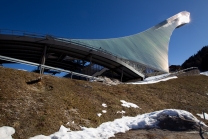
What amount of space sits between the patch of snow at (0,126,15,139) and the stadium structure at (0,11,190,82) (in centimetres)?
734

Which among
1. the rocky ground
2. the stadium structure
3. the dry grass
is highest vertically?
the stadium structure

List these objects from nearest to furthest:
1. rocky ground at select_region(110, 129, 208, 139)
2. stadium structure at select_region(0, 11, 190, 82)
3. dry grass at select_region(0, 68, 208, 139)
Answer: dry grass at select_region(0, 68, 208, 139), rocky ground at select_region(110, 129, 208, 139), stadium structure at select_region(0, 11, 190, 82)

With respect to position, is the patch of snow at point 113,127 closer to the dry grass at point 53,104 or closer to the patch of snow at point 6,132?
the dry grass at point 53,104

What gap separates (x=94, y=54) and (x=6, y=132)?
2651 cm

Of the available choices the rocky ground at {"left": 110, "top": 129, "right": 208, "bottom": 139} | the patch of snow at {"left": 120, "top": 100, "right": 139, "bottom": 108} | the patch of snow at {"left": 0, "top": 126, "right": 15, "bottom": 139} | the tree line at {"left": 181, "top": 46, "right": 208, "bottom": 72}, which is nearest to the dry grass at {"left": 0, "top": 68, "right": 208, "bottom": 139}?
the patch of snow at {"left": 0, "top": 126, "right": 15, "bottom": 139}

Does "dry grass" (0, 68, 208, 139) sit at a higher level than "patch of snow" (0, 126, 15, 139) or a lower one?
higher

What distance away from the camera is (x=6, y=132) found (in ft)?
23.2

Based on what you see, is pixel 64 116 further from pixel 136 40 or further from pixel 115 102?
pixel 136 40

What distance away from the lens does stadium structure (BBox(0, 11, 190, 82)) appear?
2840cm

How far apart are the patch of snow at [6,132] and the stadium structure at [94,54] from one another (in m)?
7.34

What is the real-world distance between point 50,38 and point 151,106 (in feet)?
64.6

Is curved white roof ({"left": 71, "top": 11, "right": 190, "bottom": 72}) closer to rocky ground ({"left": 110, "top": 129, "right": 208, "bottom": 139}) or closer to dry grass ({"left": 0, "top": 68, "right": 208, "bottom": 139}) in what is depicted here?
dry grass ({"left": 0, "top": 68, "right": 208, "bottom": 139})

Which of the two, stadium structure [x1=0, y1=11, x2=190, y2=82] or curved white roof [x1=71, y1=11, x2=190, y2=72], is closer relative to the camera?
stadium structure [x1=0, y1=11, x2=190, y2=82]

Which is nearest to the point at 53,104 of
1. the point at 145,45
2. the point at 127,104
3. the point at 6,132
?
the point at 6,132
